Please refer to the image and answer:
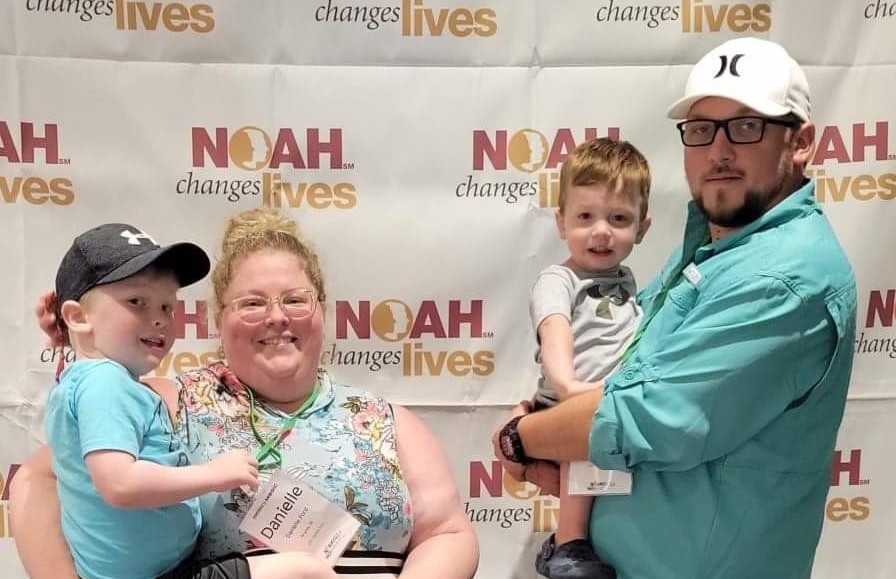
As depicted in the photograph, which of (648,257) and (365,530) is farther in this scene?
(648,257)

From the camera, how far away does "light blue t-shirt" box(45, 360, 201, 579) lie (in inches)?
51.1

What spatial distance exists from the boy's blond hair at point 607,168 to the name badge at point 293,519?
84 cm

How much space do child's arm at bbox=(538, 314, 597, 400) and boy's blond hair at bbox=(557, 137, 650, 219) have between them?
302 millimetres

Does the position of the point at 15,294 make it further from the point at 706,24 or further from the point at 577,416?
the point at 706,24

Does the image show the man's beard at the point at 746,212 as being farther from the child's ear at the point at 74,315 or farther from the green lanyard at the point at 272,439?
the child's ear at the point at 74,315

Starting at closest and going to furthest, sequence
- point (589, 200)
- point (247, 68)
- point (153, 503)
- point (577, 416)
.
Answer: point (153, 503) → point (577, 416) → point (589, 200) → point (247, 68)

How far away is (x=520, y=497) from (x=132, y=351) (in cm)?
130

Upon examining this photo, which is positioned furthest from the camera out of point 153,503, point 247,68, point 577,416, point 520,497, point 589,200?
point 520,497

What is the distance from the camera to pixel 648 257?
2305mm

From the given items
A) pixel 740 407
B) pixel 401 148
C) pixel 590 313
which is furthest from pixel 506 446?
pixel 401 148

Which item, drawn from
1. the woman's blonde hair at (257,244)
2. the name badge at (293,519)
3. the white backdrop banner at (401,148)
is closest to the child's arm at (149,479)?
the name badge at (293,519)

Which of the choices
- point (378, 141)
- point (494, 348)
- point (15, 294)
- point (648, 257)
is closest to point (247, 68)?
point (378, 141)

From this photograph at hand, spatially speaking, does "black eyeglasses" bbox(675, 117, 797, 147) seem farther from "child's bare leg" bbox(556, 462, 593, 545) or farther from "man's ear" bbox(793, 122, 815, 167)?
"child's bare leg" bbox(556, 462, 593, 545)

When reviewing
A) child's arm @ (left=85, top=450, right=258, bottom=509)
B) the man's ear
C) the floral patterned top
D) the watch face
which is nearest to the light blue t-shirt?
child's arm @ (left=85, top=450, right=258, bottom=509)
